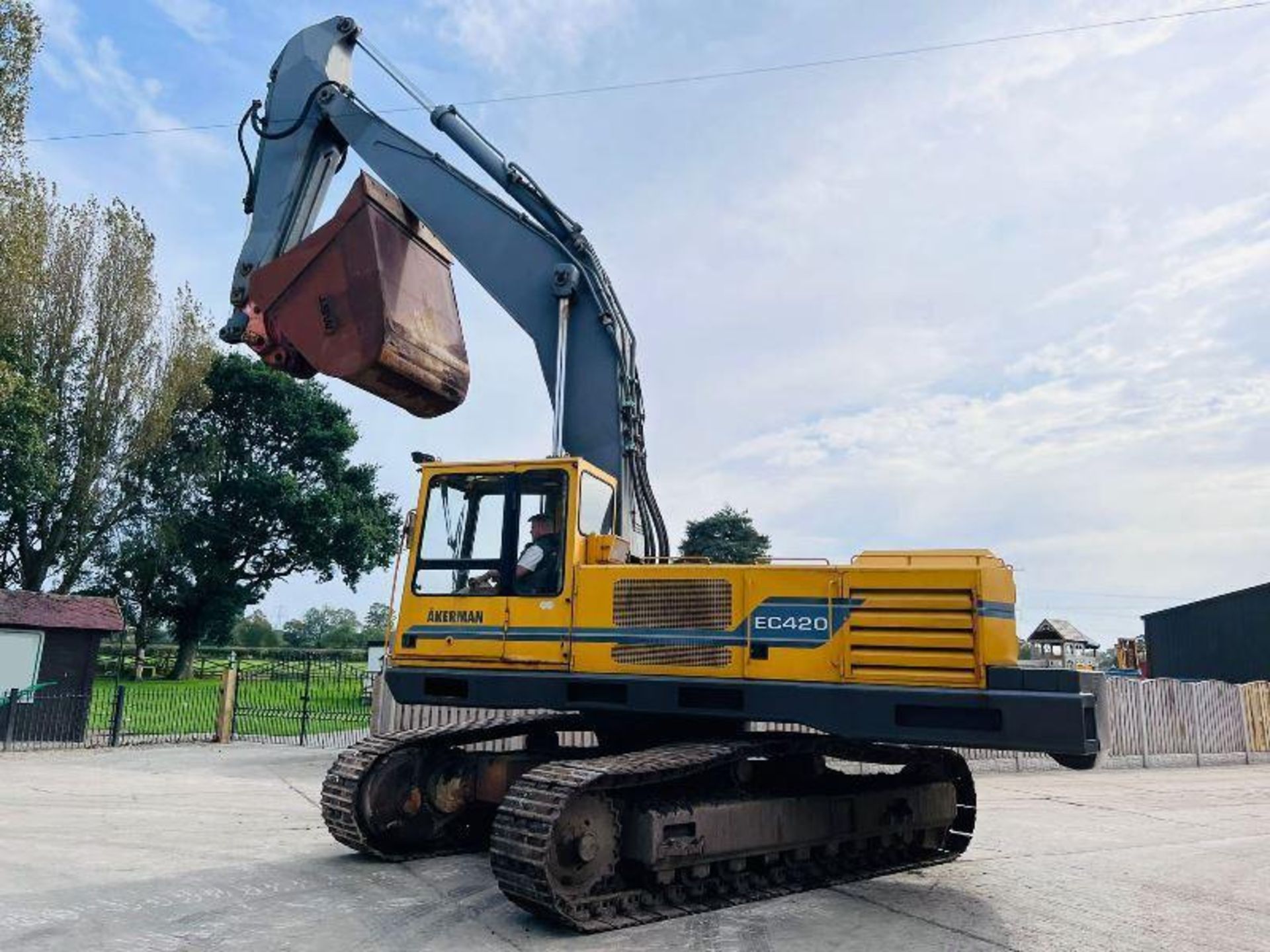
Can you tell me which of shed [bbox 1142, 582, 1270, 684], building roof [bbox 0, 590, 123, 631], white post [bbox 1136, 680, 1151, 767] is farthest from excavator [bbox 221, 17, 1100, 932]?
shed [bbox 1142, 582, 1270, 684]

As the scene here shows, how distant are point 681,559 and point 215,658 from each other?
39.9 metres

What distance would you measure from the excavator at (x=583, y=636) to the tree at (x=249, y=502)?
3049 centimetres

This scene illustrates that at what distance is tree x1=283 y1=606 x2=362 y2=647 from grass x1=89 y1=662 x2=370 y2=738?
105 ft

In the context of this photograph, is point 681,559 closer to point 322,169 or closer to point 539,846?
point 539,846

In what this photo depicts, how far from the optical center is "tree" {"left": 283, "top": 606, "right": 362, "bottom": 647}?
62.9 meters

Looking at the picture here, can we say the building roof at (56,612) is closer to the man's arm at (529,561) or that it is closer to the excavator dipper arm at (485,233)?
the excavator dipper arm at (485,233)

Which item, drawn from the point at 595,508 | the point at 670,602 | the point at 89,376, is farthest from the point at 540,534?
the point at 89,376

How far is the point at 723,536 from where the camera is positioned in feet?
126

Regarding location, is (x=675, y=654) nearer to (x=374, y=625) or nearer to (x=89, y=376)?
(x=89, y=376)

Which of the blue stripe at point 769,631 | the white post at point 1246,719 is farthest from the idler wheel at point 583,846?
the white post at point 1246,719

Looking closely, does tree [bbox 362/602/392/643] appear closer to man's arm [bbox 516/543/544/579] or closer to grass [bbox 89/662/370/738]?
grass [bbox 89/662/370/738]

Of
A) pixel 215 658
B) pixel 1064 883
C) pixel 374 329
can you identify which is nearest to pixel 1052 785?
pixel 1064 883

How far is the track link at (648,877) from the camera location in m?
6.20

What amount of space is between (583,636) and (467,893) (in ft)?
6.58
